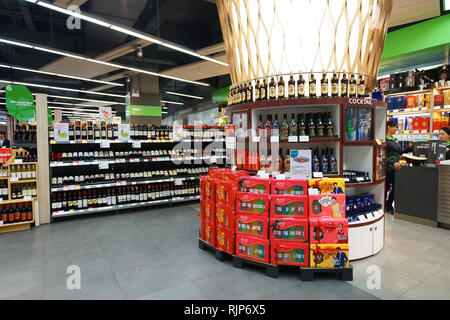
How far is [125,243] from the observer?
3.99 m

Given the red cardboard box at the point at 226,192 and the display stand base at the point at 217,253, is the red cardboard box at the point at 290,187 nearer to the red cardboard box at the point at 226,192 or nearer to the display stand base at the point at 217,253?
the red cardboard box at the point at 226,192

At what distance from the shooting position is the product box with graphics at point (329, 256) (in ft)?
9.23

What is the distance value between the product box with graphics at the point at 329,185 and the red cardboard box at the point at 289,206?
0.20 meters

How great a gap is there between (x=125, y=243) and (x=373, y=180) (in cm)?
350

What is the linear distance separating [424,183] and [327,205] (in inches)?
113

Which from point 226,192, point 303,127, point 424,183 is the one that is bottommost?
point 424,183

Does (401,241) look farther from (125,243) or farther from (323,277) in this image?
(125,243)

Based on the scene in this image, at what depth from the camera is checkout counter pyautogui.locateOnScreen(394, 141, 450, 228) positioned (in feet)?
14.5

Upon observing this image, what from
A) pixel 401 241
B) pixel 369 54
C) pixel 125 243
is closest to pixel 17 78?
pixel 125 243

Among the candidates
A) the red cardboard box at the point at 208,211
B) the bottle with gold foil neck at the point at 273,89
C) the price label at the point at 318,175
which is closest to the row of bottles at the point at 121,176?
the red cardboard box at the point at 208,211

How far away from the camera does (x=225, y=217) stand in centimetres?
326

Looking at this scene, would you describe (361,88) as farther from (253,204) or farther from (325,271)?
(325,271)

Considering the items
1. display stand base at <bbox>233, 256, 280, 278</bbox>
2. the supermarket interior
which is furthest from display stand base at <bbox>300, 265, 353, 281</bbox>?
display stand base at <bbox>233, 256, 280, 278</bbox>

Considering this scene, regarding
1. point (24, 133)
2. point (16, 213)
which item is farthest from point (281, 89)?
point (24, 133)
